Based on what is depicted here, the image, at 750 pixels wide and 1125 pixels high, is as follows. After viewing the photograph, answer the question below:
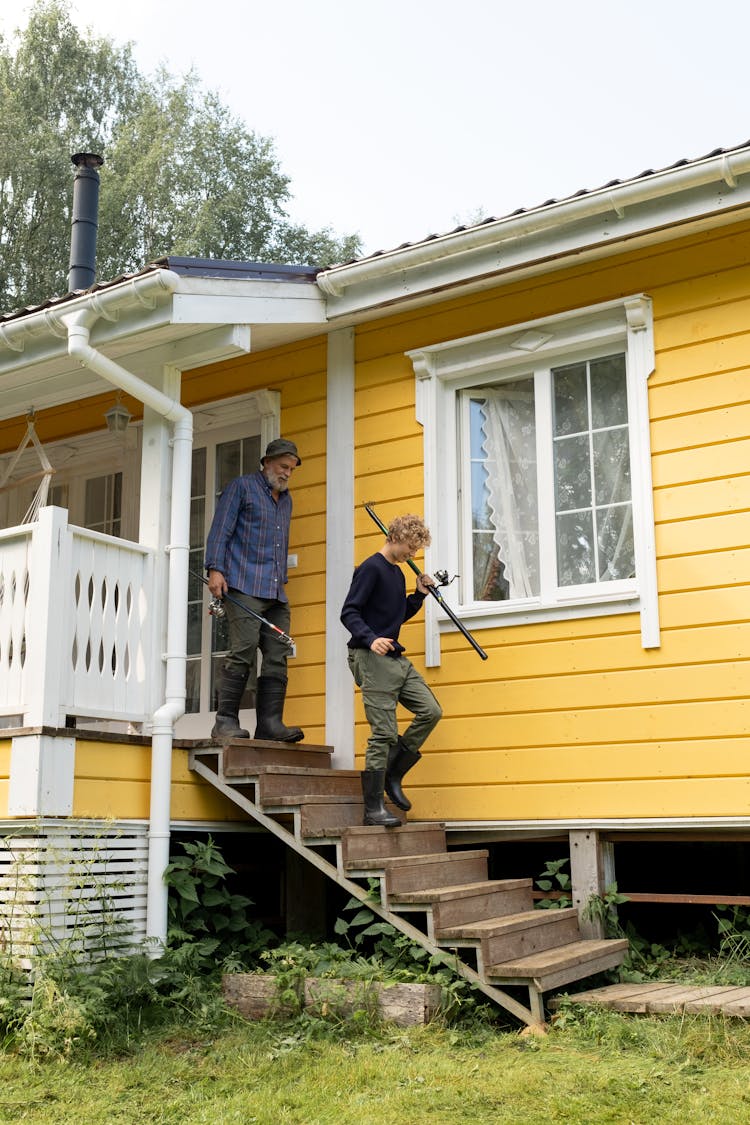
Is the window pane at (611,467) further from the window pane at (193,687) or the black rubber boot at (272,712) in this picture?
the window pane at (193,687)

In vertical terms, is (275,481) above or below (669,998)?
above

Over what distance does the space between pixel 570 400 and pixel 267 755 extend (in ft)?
8.59

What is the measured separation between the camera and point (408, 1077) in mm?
4332

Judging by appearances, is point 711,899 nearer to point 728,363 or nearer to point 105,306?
Result: point 728,363

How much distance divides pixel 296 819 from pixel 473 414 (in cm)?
262

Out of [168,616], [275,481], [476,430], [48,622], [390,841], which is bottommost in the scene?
[390,841]

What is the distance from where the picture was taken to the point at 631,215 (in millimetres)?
6000

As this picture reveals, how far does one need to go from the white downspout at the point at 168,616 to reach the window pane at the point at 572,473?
6.79 feet

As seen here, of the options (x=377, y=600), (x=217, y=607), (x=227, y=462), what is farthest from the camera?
(x=227, y=462)

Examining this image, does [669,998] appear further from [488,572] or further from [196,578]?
[196,578]

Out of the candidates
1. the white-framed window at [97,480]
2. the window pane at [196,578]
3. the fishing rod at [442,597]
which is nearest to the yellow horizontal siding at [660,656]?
the fishing rod at [442,597]

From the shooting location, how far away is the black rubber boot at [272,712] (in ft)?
21.8

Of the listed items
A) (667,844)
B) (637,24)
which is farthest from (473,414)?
(637,24)

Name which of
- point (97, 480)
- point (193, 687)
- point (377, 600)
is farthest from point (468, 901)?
point (97, 480)
